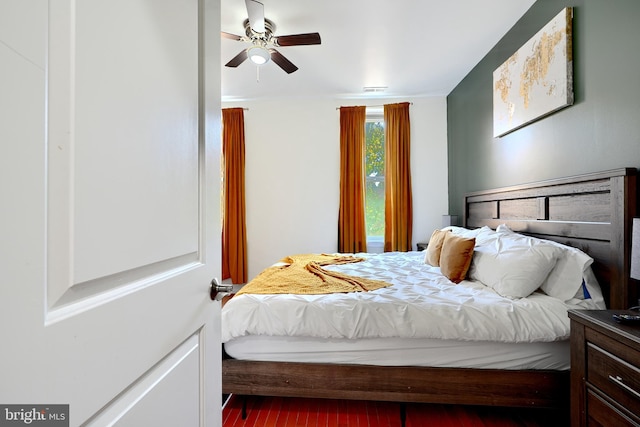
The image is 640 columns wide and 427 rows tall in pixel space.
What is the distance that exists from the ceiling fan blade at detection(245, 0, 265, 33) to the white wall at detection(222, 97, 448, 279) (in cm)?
185

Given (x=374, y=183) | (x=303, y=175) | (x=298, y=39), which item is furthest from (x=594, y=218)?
(x=303, y=175)

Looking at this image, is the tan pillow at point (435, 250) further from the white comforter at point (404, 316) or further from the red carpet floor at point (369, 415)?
the red carpet floor at point (369, 415)

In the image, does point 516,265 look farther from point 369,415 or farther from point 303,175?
point 303,175

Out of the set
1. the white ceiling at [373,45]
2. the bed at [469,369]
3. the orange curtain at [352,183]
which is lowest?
the bed at [469,369]

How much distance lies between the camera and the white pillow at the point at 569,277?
151 centimetres

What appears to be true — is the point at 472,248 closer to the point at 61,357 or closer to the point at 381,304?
the point at 381,304

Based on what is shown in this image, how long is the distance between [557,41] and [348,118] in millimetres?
2394

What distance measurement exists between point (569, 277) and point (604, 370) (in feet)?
2.03

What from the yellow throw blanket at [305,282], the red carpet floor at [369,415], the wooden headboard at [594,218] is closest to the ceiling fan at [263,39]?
the yellow throw blanket at [305,282]

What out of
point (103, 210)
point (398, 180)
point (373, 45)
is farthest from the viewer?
point (398, 180)

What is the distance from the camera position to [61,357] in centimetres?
38

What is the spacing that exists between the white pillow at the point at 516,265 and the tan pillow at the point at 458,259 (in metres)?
0.08

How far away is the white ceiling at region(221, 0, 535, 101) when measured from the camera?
7.31 feet

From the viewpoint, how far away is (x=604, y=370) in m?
1.07
